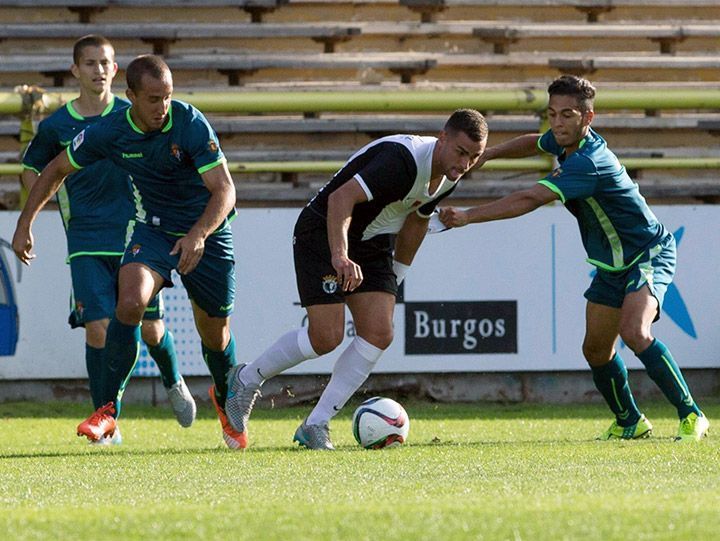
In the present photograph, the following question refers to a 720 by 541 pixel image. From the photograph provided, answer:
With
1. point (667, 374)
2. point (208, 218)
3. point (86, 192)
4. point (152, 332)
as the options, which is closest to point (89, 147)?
point (208, 218)

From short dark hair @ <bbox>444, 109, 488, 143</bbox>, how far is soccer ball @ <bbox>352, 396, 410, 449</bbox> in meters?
1.40

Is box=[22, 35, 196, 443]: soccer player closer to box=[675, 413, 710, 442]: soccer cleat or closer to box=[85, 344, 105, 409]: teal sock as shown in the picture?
box=[85, 344, 105, 409]: teal sock

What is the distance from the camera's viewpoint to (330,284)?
6500mm

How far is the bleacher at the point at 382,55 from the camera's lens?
1202cm

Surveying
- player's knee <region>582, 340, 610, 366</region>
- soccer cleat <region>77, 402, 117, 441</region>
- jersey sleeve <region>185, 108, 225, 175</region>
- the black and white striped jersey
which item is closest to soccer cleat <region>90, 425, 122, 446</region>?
soccer cleat <region>77, 402, 117, 441</region>

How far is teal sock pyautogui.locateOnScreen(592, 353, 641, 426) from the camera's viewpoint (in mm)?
7070

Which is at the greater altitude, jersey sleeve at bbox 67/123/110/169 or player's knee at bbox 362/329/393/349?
jersey sleeve at bbox 67/123/110/169

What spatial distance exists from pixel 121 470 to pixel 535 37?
29.1 ft

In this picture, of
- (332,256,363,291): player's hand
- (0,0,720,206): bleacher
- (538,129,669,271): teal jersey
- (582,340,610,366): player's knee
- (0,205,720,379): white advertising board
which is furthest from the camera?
(0,0,720,206): bleacher

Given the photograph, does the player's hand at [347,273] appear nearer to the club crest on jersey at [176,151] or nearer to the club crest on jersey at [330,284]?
the club crest on jersey at [330,284]

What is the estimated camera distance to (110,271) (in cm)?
768

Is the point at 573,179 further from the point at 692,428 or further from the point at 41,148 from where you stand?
the point at 41,148

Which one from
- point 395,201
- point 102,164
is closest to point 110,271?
point 102,164

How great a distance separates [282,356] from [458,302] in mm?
3031
